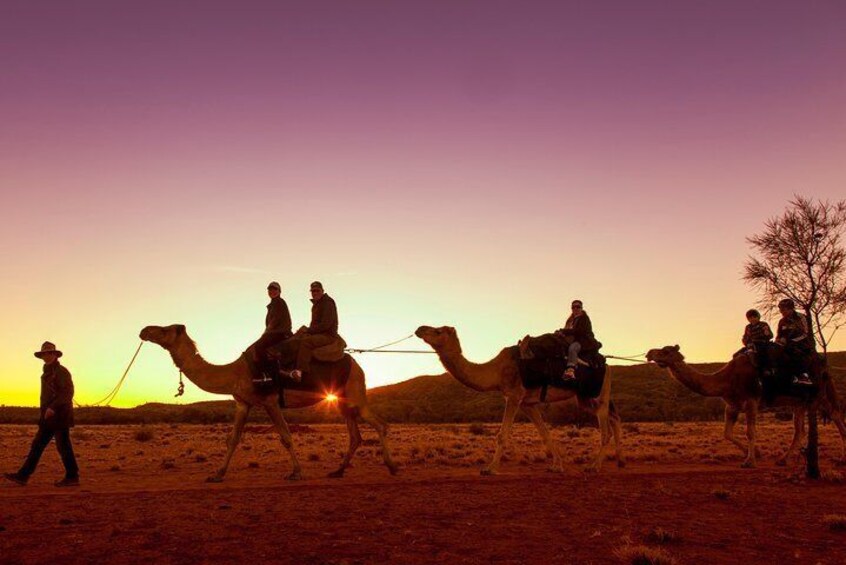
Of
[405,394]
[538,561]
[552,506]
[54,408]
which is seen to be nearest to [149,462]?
[54,408]

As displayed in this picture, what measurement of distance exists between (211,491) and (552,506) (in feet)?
19.2

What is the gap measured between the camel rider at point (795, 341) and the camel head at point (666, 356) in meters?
2.34

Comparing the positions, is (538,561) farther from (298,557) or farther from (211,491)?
(211,491)

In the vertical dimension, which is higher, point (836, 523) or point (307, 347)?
point (307, 347)

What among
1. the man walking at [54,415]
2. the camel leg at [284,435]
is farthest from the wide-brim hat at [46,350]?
the camel leg at [284,435]

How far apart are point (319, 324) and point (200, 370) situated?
8.67 ft

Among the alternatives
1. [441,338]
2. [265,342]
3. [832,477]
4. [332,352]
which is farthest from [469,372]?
[832,477]

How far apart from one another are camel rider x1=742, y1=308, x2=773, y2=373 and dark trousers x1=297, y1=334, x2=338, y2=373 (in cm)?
1002

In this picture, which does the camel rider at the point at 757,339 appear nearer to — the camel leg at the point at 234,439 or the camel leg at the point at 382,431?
the camel leg at the point at 382,431

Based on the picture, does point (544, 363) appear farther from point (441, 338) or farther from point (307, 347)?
point (307, 347)

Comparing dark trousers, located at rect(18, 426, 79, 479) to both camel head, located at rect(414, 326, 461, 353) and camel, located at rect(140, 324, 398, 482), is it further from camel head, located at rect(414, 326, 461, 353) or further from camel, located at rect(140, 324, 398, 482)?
camel head, located at rect(414, 326, 461, 353)

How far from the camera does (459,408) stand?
90750 millimetres

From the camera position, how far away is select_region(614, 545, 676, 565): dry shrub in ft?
26.5

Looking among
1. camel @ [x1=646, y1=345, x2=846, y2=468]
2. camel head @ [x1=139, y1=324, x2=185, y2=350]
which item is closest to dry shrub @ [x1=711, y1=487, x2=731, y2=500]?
camel @ [x1=646, y1=345, x2=846, y2=468]
